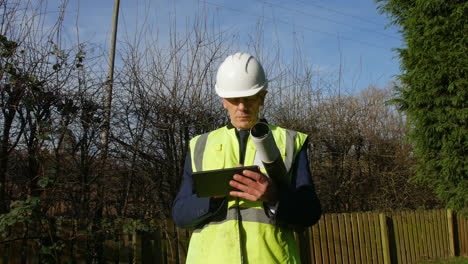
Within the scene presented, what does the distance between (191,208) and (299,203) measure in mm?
501

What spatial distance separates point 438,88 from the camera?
871 centimetres

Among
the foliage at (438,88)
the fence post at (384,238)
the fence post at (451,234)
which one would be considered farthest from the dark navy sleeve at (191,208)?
the fence post at (451,234)

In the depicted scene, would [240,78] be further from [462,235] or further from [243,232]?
[462,235]

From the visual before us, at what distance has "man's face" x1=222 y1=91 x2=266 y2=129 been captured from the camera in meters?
2.12

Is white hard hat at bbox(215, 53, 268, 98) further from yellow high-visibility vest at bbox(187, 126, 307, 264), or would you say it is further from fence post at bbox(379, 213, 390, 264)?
fence post at bbox(379, 213, 390, 264)

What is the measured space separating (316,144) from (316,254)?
2.72 meters

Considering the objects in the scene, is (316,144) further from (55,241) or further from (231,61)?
(231,61)

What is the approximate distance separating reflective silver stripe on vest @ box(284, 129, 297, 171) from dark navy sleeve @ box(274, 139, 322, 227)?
0.13 feet

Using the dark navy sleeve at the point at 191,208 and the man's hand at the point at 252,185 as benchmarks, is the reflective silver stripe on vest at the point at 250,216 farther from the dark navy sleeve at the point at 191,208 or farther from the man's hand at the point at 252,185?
the man's hand at the point at 252,185

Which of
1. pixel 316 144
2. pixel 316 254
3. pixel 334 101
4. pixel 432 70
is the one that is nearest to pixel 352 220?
pixel 316 254

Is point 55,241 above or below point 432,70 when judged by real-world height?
below

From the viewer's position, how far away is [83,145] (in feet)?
16.0

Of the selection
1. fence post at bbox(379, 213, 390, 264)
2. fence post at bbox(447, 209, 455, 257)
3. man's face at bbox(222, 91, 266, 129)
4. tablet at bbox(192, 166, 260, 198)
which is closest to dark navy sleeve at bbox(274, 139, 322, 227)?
tablet at bbox(192, 166, 260, 198)

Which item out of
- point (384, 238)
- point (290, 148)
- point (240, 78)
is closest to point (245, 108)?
point (240, 78)
